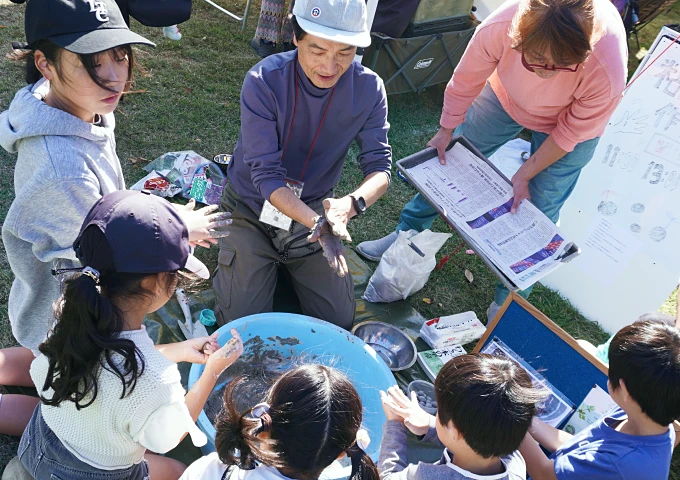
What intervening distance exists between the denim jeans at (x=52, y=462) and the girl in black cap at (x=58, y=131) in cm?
46

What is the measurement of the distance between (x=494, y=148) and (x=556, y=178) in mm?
452

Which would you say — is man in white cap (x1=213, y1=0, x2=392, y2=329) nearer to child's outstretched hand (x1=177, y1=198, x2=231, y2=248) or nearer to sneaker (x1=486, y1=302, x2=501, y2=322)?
child's outstretched hand (x1=177, y1=198, x2=231, y2=248)

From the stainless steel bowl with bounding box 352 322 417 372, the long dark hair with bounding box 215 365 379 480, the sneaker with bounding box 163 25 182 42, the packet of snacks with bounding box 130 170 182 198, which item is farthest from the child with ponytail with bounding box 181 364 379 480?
the sneaker with bounding box 163 25 182 42

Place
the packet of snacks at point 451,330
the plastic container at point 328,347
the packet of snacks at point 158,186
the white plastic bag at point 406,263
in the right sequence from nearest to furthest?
the plastic container at point 328,347 < the packet of snacks at point 451,330 < the white plastic bag at point 406,263 < the packet of snacks at point 158,186

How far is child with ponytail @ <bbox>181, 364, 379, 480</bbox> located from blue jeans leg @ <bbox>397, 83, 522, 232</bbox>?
1.91 m

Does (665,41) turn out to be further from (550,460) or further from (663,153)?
(550,460)

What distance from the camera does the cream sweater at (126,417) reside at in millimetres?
1501

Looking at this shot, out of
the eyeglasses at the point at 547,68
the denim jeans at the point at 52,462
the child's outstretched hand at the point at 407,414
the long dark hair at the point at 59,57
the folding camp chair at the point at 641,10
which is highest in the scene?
the folding camp chair at the point at 641,10

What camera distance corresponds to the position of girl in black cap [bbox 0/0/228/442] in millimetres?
1747

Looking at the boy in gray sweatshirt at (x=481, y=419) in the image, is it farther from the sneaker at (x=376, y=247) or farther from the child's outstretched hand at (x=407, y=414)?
the sneaker at (x=376, y=247)

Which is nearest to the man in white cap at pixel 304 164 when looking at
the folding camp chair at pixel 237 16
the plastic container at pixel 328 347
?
the plastic container at pixel 328 347

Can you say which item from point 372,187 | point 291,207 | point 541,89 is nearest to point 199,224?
point 291,207

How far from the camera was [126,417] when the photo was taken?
151cm

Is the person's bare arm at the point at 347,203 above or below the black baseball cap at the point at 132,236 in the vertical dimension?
below
